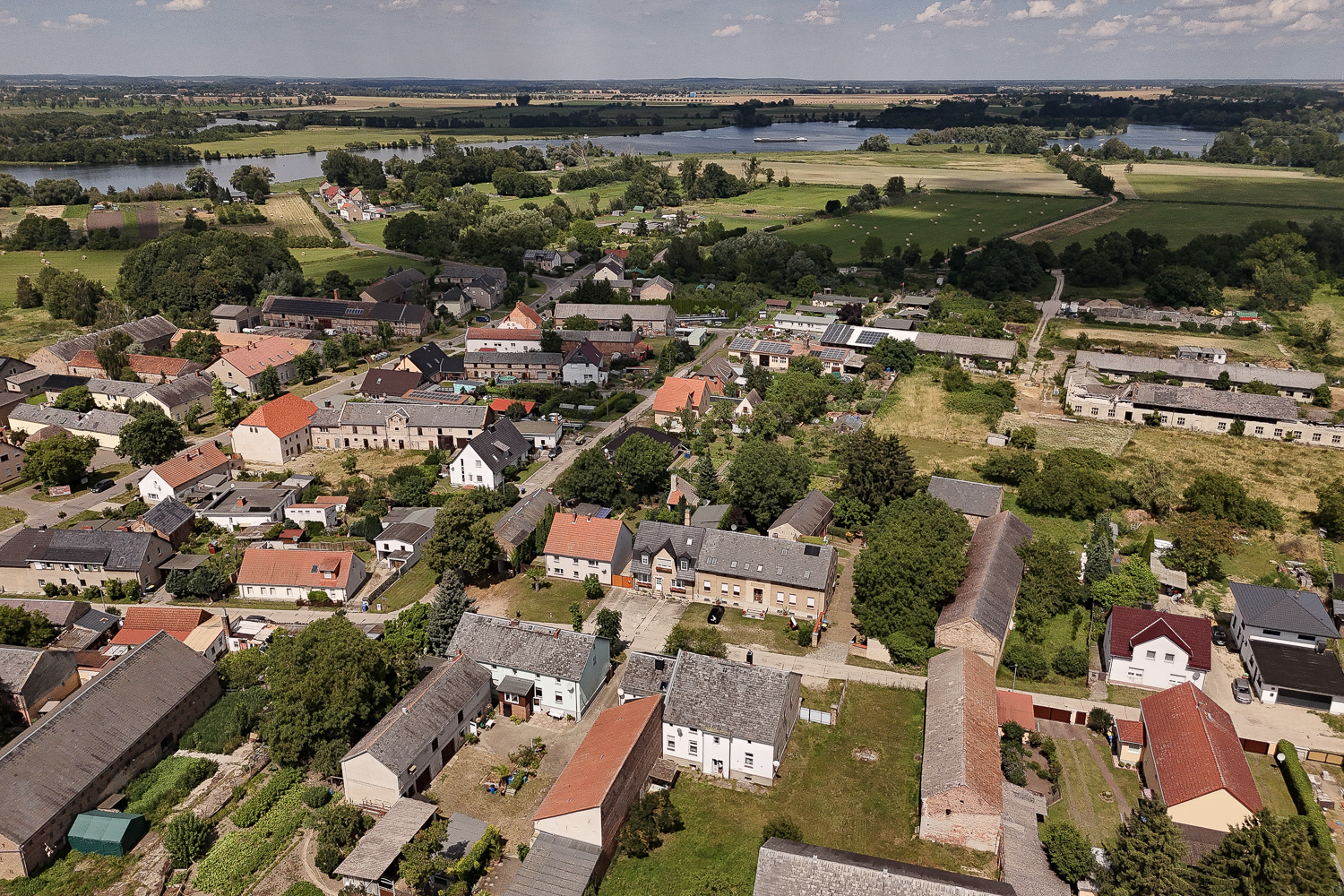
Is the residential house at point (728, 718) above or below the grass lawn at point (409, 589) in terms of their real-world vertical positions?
above

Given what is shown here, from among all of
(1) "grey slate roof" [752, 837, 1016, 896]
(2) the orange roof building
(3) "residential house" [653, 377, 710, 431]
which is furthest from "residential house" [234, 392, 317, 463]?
(1) "grey slate roof" [752, 837, 1016, 896]

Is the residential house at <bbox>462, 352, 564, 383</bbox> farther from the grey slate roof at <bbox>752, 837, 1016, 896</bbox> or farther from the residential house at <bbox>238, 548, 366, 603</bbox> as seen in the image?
the grey slate roof at <bbox>752, 837, 1016, 896</bbox>

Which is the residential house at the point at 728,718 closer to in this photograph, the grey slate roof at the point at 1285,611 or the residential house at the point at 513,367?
the grey slate roof at the point at 1285,611

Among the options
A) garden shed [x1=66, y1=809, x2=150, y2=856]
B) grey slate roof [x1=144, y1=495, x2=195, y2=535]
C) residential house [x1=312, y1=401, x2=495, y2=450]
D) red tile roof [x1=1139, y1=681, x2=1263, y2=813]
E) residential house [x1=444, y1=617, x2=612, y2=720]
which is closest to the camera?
red tile roof [x1=1139, y1=681, x2=1263, y2=813]

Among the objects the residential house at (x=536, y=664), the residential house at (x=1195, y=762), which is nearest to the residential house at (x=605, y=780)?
the residential house at (x=536, y=664)

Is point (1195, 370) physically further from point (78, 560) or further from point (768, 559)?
point (78, 560)

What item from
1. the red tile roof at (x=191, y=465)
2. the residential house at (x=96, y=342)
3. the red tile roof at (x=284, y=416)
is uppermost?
the residential house at (x=96, y=342)

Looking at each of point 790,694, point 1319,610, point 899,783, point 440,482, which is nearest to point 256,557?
point 440,482

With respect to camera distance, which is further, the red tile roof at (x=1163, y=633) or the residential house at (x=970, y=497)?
the residential house at (x=970, y=497)
